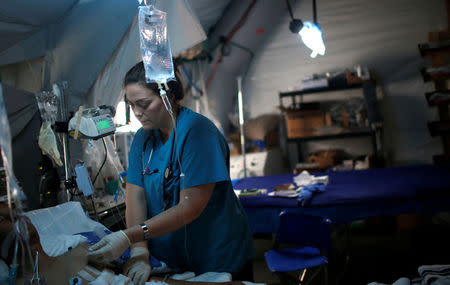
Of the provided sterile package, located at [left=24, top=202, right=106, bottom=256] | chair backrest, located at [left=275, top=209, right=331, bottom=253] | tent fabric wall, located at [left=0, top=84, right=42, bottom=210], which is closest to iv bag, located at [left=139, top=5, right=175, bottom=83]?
sterile package, located at [left=24, top=202, right=106, bottom=256]

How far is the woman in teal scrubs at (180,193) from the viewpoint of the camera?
126 cm

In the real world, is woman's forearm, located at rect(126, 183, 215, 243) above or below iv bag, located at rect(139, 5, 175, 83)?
below

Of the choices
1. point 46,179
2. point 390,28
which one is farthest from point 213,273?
point 390,28

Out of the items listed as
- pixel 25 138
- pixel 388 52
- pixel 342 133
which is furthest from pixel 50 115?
pixel 388 52

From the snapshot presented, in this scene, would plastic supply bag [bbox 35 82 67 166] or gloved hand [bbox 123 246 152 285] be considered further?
plastic supply bag [bbox 35 82 67 166]

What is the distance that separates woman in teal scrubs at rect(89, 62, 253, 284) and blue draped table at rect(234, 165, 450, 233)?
1156 mm

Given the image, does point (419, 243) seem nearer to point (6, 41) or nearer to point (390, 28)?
point (390, 28)

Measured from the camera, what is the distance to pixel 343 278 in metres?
2.74

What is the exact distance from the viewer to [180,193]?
1298 mm

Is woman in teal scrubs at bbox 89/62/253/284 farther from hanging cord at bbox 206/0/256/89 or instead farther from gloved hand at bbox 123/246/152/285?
hanging cord at bbox 206/0/256/89

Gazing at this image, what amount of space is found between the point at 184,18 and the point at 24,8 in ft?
2.32

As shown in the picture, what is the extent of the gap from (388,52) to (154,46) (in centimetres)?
409

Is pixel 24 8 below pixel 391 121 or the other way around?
the other way around

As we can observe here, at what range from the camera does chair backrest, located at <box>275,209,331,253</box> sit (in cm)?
220
